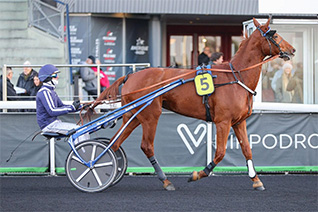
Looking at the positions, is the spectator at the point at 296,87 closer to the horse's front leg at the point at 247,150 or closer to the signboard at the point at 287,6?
the signboard at the point at 287,6

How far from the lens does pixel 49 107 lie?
347 inches

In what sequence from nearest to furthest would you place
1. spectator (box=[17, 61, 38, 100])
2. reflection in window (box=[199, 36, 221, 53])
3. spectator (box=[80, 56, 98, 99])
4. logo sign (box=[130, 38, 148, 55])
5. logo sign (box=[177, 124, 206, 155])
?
logo sign (box=[177, 124, 206, 155])
spectator (box=[17, 61, 38, 100])
spectator (box=[80, 56, 98, 99])
logo sign (box=[130, 38, 148, 55])
reflection in window (box=[199, 36, 221, 53])

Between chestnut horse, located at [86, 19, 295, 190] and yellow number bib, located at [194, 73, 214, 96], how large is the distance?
93 mm

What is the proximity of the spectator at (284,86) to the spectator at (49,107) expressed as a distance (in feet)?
16.2

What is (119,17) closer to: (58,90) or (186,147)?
(58,90)

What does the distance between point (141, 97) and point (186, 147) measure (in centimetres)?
213

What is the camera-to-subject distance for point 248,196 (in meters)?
8.31

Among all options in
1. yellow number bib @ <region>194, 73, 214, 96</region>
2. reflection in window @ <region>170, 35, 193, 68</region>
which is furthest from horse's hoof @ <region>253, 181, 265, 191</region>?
reflection in window @ <region>170, 35, 193, 68</region>

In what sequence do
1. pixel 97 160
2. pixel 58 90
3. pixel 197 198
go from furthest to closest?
pixel 58 90 → pixel 97 160 → pixel 197 198

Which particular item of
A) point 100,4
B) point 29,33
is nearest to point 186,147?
point 29,33

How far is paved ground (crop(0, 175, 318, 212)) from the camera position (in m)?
7.51

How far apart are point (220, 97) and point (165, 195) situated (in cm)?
142

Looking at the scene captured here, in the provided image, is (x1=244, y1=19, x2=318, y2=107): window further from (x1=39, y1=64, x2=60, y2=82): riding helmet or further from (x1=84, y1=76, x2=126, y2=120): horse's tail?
(x1=39, y1=64, x2=60, y2=82): riding helmet

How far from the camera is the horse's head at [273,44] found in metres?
8.82
